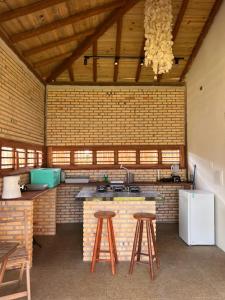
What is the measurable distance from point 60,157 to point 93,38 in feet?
10.1

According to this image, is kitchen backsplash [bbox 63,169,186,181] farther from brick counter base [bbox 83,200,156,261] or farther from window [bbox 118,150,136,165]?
brick counter base [bbox 83,200,156,261]

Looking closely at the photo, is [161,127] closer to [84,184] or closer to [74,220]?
[84,184]

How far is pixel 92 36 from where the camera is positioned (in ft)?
18.6

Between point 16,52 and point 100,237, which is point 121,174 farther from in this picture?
point 16,52

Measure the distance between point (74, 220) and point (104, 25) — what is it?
15.2ft

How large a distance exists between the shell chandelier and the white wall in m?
1.38

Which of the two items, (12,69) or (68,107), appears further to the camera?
(68,107)

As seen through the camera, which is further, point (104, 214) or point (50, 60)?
point (50, 60)

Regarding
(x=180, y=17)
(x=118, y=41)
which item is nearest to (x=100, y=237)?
(x=118, y=41)

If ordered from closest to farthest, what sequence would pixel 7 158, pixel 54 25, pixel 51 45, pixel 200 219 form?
pixel 54 25 < pixel 7 158 < pixel 200 219 < pixel 51 45

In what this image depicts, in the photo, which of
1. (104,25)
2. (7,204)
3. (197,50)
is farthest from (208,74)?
(7,204)

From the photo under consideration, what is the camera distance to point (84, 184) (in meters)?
6.65

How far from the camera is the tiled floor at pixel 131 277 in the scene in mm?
3318

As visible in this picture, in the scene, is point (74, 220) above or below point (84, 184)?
below
